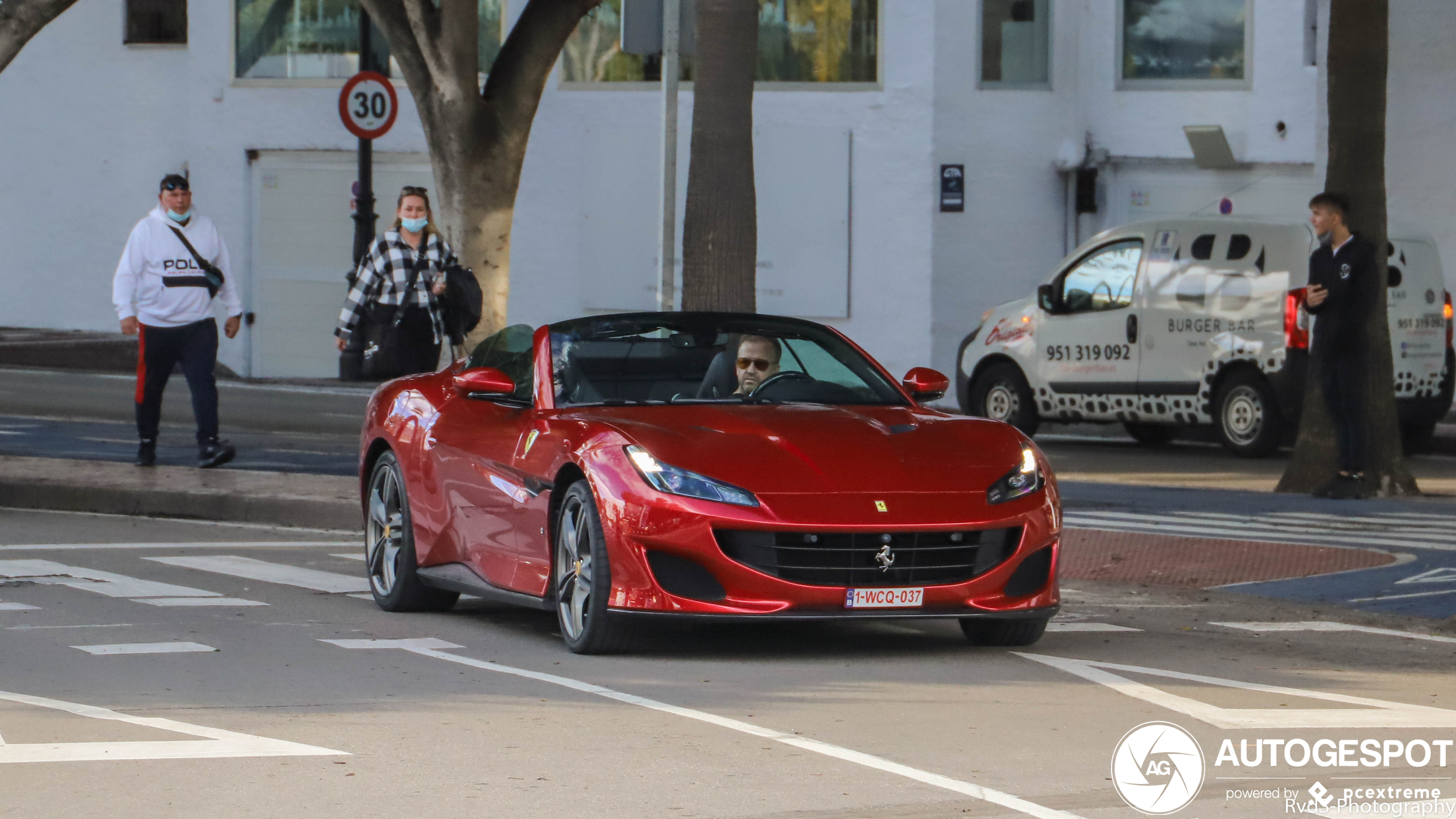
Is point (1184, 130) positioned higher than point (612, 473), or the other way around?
point (1184, 130)

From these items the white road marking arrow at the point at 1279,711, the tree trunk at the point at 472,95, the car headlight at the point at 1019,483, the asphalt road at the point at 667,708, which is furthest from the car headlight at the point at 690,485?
the tree trunk at the point at 472,95

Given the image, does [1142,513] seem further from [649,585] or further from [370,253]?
[649,585]

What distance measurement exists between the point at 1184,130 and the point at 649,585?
1938 centimetres

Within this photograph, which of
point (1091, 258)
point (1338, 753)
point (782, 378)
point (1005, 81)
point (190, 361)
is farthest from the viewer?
point (1005, 81)

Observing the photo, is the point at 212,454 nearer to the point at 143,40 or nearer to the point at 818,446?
the point at 818,446

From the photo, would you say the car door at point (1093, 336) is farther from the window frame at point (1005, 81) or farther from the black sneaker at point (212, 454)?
the black sneaker at point (212, 454)

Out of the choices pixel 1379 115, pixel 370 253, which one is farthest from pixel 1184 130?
pixel 370 253

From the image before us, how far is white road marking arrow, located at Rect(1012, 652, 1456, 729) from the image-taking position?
704cm

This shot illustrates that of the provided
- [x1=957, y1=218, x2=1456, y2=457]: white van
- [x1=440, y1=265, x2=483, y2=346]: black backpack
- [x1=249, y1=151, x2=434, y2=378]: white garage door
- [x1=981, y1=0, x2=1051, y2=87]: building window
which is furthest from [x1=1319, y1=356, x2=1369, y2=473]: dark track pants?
[x1=249, y1=151, x2=434, y2=378]: white garage door

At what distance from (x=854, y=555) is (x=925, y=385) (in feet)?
4.94

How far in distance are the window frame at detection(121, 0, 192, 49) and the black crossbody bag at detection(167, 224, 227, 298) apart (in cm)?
1816

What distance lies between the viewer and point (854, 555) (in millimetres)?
8172

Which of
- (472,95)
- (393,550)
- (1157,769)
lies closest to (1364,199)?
(472,95)

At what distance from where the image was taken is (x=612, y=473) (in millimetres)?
8297
